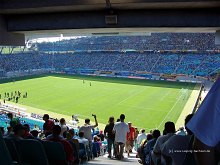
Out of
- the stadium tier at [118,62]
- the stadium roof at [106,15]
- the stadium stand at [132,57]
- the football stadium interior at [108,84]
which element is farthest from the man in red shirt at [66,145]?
the stadium tier at [118,62]

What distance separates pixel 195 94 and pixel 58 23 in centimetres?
2746

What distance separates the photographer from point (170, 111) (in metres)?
24.9

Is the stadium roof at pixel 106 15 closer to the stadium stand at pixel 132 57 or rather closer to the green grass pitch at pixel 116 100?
the green grass pitch at pixel 116 100

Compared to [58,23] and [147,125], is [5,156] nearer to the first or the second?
[58,23]

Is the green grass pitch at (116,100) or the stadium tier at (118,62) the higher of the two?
the stadium tier at (118,62)

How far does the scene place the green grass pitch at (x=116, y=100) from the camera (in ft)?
78.4

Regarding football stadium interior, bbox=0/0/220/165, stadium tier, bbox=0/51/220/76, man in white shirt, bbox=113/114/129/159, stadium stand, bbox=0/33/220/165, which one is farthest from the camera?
stadium stand, bbox=0/33/220/165

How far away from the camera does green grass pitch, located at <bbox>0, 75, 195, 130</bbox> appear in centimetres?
2391

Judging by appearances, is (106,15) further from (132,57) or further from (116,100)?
(132,57)

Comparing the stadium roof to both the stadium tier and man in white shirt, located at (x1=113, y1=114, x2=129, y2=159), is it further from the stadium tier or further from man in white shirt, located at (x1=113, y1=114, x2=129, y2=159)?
the stadium tier

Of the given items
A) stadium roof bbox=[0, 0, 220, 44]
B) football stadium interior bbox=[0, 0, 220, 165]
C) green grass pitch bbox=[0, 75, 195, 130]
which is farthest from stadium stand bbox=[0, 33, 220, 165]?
stadium roof bbox=[0, 0, 220, 44]

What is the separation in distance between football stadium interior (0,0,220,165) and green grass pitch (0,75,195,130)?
96 mm

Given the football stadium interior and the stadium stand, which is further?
the stadium stand

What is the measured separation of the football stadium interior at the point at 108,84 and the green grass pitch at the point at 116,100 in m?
0.10
